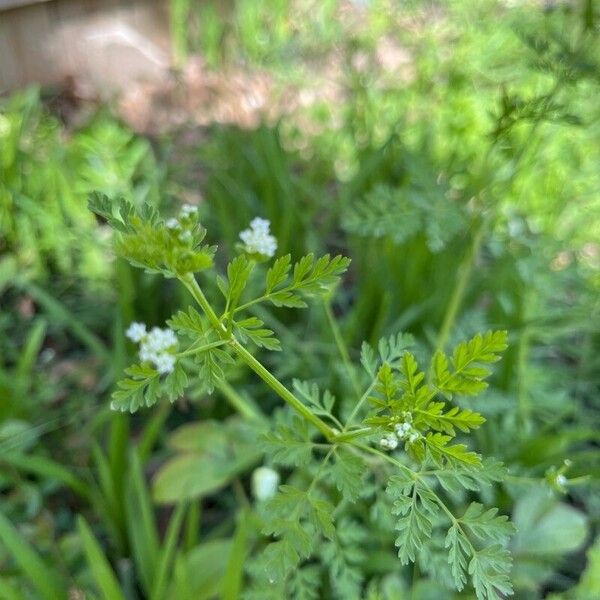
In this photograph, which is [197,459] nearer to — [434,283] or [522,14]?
[434,283]

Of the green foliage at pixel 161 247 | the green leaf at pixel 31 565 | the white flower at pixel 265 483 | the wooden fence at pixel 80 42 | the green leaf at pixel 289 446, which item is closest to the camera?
the green foliage at pixel 161 247

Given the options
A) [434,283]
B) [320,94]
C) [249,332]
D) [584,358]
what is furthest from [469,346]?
[320,94]

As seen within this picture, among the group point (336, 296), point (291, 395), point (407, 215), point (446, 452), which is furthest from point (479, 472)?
point (336, 296)

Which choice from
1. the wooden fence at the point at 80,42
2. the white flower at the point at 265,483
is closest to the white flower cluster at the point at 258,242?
the white flower at the point at 265,483

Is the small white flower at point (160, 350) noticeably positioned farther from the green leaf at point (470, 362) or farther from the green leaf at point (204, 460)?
the green leaf at point (204, 460)

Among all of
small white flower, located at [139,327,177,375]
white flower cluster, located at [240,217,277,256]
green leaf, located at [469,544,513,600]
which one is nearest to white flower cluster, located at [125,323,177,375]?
small white flower, located at [139,327,177,375]

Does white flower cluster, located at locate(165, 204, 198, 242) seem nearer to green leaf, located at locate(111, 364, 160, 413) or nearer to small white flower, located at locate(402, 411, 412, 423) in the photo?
green leaf, located at locate(111, 364, 160, 413)
